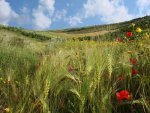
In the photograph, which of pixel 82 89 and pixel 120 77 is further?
pixel 120 77

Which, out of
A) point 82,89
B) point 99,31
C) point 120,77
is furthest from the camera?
point 99,31

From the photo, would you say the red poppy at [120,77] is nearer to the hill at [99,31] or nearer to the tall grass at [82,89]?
the tall grass at [82,89]

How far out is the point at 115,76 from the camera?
407cm

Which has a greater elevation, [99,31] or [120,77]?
[99,31]

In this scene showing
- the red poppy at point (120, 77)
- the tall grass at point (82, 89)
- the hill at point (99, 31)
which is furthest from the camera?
the hill at point (99, 31)

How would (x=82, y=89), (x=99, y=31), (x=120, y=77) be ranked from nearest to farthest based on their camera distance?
1. (x=82, y=89)
2. (x=120, y=77)
3. (x=99, y=31)

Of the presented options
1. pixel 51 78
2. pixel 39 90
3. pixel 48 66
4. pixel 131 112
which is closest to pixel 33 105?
pixel 39 90

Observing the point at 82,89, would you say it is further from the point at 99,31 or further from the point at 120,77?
the point at 99,31

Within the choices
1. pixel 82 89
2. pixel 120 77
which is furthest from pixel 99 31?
pixel 82 89

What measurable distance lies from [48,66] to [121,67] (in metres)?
0.79

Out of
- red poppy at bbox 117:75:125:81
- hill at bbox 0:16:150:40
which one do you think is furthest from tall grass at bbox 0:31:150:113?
hill at bbox 0:16:150:40

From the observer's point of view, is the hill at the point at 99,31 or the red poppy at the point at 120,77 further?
the hill at the point at 99,31

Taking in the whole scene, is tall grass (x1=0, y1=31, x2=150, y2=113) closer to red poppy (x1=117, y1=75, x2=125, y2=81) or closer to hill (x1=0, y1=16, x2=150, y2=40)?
red poppy (x1=117, y1=75, x2=125, y2=81)

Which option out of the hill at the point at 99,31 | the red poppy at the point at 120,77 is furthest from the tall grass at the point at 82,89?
the hill at the point at 99,31
